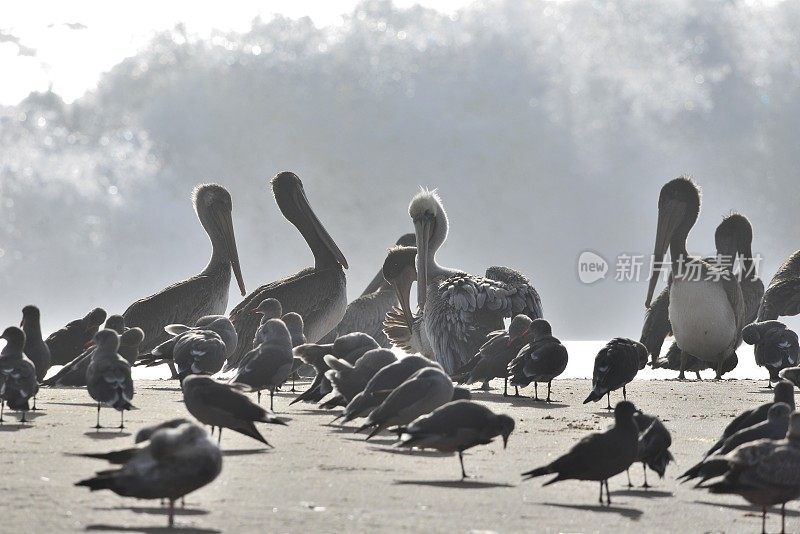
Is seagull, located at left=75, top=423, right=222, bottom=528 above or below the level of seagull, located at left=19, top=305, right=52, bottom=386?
below

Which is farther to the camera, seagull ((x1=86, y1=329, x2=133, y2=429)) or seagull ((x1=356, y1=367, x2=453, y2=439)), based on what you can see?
seagull ((x1=86, y1=329, x2=133, y2=429))

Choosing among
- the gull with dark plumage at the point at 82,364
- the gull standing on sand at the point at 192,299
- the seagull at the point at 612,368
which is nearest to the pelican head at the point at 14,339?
the gull with dark plumage at the point at 82,364

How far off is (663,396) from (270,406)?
468 cm

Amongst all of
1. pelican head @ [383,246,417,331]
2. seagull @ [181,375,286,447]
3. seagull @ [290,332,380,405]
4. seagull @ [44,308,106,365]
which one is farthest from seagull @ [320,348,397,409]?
pelican head @ [383,246,417,331]

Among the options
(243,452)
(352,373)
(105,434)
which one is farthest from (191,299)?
(243,452)

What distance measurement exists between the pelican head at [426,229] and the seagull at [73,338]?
14.4ft

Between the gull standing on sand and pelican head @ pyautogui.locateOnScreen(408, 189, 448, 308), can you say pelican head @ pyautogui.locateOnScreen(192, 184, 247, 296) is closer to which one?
the gull standing on sand

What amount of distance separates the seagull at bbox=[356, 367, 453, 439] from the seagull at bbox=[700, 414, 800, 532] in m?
2.76

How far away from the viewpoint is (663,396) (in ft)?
49.5

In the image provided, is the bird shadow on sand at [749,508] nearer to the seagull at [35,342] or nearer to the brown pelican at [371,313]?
the seagull at [35,342]

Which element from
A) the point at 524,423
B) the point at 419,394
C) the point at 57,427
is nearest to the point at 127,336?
the point at 57,427

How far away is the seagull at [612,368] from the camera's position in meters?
12.7

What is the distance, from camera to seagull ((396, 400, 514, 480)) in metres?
8.68

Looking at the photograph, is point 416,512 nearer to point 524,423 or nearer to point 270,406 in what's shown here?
point 524,423
